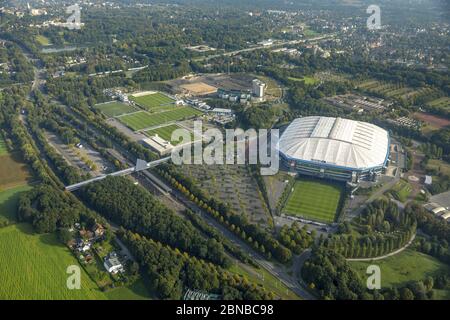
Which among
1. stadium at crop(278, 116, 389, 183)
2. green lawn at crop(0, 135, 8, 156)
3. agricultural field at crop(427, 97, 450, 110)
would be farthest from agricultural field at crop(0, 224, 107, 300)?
agricultural field at crop(427, 97, 450, 110)

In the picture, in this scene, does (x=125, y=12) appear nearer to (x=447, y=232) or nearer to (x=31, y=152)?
(x=31, y=152)

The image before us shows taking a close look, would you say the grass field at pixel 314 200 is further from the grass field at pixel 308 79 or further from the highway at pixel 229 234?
the grass field at pixel 308 79

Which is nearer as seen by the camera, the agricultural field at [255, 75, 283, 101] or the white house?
the white house

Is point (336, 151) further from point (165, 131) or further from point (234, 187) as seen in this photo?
point (165, 131)

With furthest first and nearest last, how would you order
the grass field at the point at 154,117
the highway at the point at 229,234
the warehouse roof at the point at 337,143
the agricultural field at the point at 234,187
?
the grass field at the point at 154,117 → the warehouse roof at the point at 337,143 → the agricultural field at the point at 234,187 → the highway at the point at 229,234

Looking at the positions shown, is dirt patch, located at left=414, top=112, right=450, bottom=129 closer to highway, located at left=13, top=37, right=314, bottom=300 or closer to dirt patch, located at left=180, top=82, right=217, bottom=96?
dirt patch, located at left=180, top=82, right=217, bottom=96

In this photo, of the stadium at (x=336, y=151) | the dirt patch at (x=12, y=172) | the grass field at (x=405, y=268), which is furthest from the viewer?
the stadium at (x=336, y=151)

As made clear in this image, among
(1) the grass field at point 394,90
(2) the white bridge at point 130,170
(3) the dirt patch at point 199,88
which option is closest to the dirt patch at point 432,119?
(1) the grass field at point 394,90
